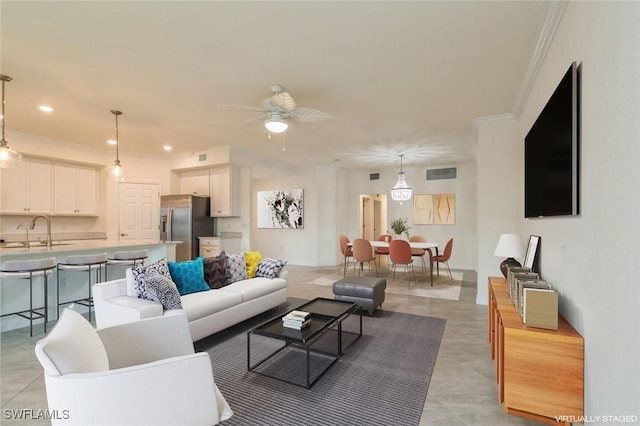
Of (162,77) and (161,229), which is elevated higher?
(162,77)

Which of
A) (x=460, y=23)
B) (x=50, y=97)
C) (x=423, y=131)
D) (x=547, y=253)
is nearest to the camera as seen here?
(x=460, y=23)

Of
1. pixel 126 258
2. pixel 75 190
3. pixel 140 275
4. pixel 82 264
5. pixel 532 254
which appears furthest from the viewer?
pixel 75 190

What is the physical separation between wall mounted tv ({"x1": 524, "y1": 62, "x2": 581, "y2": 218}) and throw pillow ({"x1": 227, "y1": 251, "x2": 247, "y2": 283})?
3.29 m

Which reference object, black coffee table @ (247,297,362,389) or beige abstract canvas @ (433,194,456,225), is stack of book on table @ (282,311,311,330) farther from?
beige abstract canvas @ (433,194,456,225)

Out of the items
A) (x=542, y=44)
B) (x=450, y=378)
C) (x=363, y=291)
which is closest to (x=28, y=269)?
(x=363, y=291)

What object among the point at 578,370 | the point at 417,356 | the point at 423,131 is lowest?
the point at 417,356

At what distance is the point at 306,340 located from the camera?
220cm

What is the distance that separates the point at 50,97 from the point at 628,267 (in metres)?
5.25

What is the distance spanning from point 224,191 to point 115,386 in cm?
539

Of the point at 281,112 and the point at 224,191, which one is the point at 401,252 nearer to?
the point at 281,112

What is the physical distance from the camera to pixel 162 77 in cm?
298

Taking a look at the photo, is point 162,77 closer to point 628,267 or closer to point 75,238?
point 628,267

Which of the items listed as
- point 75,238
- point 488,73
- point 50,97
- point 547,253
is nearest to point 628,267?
point 547,253

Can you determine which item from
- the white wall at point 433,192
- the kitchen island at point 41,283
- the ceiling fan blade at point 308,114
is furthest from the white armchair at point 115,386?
the white wall at point 433,192
